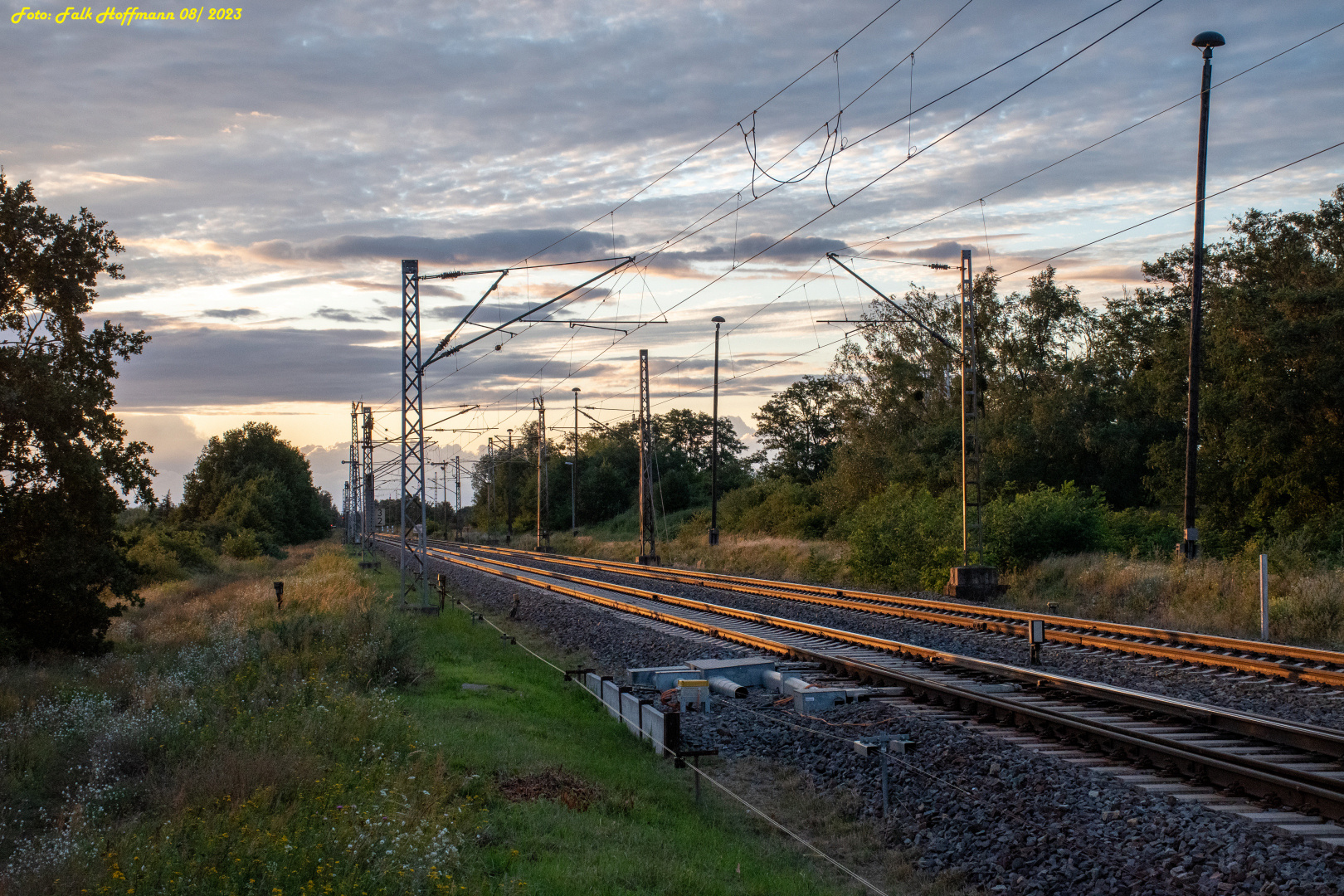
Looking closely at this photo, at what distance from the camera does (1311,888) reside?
5.76 metres

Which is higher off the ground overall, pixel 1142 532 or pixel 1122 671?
pixel 1142 532

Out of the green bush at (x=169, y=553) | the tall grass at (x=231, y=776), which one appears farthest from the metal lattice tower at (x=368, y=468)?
the tall grass at (x=231, y=776)

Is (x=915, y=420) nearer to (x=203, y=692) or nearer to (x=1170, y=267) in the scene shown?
(x=1170, y=267)

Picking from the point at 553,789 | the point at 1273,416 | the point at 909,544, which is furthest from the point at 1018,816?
the point at 1273,416

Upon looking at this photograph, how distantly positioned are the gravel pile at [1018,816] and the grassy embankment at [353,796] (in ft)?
1.43

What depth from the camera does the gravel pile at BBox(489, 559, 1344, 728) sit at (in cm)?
1080

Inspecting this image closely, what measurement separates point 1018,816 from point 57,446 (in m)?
17.1

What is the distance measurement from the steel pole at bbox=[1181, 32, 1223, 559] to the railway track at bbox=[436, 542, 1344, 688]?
4.78m

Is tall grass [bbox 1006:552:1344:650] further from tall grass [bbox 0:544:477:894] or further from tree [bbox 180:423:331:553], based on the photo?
tree [bbox 180:423:331:553]

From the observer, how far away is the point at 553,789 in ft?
29.3

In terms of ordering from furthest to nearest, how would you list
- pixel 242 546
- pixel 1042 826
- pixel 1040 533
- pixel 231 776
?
pixel 242 546
pixel 1040 533
pixel 231 776
pixel 1042 826

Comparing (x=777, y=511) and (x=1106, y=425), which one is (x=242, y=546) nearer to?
(x=777, y=511)

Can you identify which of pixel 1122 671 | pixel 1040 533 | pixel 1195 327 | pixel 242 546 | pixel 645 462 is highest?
pixel 1195 327

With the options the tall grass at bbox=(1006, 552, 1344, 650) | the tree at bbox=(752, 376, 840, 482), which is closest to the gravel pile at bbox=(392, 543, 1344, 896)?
the tall grass at bbox=(1006, 552, 1344, 650)
